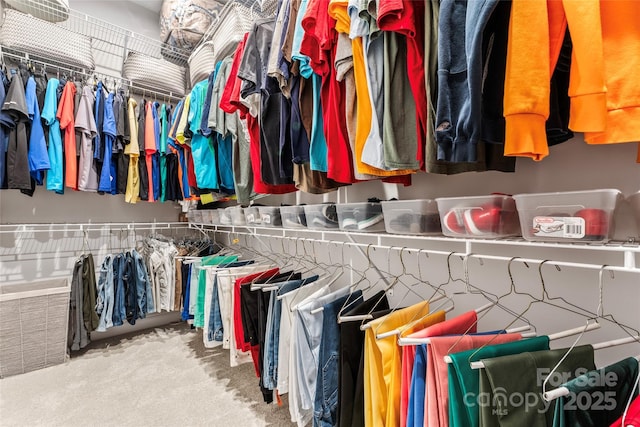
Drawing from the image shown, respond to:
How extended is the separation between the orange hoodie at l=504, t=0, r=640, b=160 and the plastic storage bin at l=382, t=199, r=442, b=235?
41 cm

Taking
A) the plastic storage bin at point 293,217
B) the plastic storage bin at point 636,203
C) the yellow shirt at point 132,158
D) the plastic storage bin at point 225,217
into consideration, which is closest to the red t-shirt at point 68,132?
the yellow shirt at point 132,158

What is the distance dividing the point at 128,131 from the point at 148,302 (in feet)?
4.82

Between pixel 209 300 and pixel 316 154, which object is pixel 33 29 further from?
pixel 316 154

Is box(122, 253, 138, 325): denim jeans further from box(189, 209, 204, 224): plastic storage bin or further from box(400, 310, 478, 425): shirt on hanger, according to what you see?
box(400, 310, 478, 425): shirt on hanger

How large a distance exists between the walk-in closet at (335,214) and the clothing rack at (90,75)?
2 centimetres

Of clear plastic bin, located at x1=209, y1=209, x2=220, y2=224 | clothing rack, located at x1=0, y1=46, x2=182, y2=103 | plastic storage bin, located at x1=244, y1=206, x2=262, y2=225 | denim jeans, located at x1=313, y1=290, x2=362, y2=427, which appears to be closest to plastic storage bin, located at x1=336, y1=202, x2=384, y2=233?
denim jeans, located at x1=313, y1=290, x2=362, y2=427

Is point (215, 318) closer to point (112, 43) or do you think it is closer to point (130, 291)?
point (130, 291)

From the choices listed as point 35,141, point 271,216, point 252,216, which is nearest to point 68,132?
point 35,141

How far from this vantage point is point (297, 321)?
3.96 ft

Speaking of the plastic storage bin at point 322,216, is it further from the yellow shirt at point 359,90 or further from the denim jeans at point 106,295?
the denim jeans at point 106,295

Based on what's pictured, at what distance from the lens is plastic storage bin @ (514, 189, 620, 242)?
0.67 meters

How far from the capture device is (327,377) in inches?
43.4

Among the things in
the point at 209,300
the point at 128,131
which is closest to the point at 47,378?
the point at 209,300

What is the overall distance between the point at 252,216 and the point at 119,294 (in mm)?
1509
